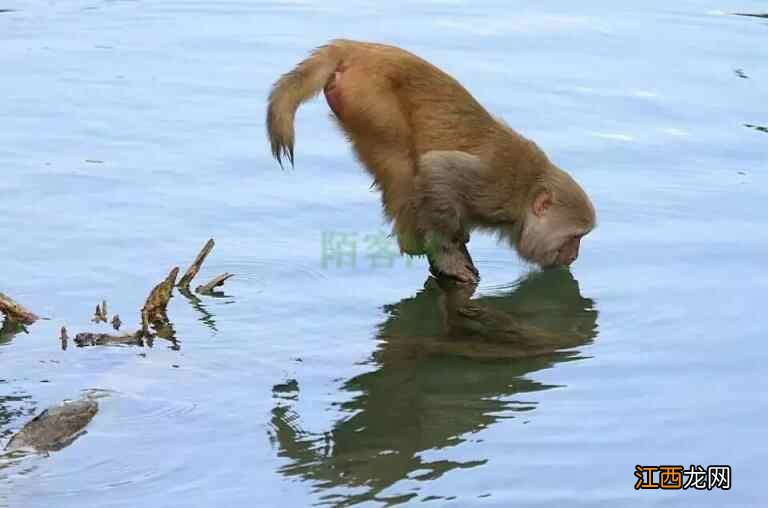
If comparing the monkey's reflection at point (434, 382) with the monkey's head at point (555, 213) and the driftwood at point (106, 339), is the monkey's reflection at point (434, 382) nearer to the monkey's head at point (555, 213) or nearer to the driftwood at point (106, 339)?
the monkey's head at point (555, 213)

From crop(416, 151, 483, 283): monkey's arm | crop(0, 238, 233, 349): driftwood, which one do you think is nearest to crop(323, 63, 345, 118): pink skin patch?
crop(416, 151, 483, 283): monkey's arm

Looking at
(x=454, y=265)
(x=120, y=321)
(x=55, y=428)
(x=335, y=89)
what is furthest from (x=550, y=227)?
(x=55, y=428)

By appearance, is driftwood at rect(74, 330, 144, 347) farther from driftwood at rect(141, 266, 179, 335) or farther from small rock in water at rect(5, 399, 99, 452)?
small rock in water at rect(5, 399, 99, 452)

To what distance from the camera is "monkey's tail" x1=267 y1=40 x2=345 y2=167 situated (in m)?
6.99

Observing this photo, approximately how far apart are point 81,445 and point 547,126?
15.4 ft

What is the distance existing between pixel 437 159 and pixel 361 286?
66 cm

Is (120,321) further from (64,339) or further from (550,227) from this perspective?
(550,227)

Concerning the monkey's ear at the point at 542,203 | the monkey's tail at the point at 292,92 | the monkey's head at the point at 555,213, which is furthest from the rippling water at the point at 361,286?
the monkey's tail at the point at 292,92

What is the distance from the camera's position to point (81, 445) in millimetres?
5434

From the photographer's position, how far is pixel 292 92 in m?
7.04

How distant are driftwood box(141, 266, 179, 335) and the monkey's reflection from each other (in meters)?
0.82

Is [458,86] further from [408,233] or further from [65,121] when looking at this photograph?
[65,121]

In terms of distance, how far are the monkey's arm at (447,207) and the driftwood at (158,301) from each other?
1272mm

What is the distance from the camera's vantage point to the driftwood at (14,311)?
21.3ft
